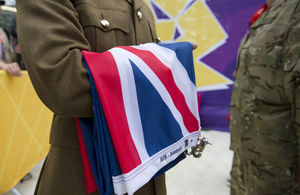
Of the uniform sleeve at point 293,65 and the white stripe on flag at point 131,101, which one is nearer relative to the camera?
the white stripe on flag at point 131,101

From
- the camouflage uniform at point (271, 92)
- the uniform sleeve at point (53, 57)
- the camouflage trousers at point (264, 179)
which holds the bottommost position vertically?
the camouflage trousers at point (264, 179)

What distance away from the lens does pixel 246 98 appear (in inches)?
45.8

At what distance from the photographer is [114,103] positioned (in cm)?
50

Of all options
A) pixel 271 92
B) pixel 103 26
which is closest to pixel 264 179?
pixel 271 92

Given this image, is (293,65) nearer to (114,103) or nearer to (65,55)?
(114,103)

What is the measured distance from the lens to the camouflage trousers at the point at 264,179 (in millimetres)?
1024

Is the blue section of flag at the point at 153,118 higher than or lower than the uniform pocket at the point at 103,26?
lower

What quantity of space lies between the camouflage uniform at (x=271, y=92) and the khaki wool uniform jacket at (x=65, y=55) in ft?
2.50

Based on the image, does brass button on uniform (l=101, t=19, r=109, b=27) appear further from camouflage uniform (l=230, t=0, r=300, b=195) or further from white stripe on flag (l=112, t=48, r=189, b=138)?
camouflage uniform (l=230, t=0, r=300, b=195)

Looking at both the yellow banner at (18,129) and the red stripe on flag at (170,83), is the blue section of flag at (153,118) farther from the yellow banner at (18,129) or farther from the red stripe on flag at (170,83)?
the yellow banner at (18,129)

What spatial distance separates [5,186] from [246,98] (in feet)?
5.76

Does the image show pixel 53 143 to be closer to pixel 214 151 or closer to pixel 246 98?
pixel 246 98

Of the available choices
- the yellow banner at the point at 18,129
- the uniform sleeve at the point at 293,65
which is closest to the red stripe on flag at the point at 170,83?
the uniform sleeve at the point at 293,65

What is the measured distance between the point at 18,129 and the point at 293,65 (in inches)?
72.5
